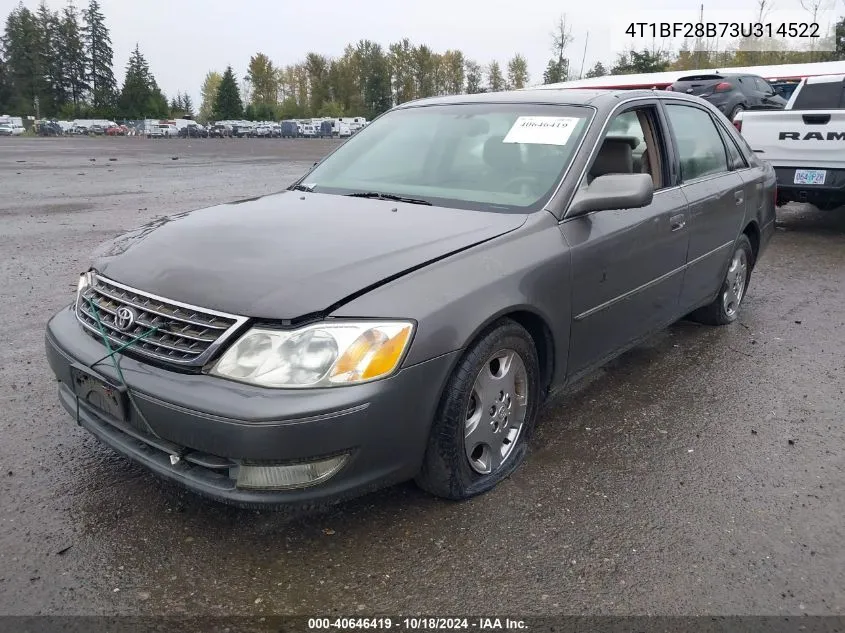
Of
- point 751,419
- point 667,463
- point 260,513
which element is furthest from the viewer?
point 751,419

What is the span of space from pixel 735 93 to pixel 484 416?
16358 mm

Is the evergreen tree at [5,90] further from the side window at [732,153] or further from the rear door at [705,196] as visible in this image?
the rear door at [705,196]

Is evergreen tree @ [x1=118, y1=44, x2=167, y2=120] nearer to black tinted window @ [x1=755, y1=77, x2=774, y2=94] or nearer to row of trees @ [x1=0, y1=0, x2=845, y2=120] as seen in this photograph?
row of trees @ [x1=0, y1=0, x2=845, y2=120]

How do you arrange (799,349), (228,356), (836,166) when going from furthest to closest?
(836,166) → (799,349) → (228,356)

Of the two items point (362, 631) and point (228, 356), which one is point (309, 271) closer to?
point (228, 356)

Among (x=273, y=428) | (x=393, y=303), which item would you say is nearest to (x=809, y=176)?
(x=393, y=303)

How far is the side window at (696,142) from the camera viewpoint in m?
4.22

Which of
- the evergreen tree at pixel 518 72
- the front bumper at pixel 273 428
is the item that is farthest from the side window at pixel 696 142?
the evergreen tree at pixel 518 72

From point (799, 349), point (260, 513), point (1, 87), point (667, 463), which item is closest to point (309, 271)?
point (260, 513)

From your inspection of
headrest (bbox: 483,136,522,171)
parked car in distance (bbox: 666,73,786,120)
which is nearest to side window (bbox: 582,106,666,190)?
headrest (bbox: 483,136,522,171)

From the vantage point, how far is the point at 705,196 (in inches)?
169

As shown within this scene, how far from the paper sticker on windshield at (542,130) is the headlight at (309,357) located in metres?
1.63

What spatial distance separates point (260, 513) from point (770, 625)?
72.0 inches

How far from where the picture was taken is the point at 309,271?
248 centimetres
